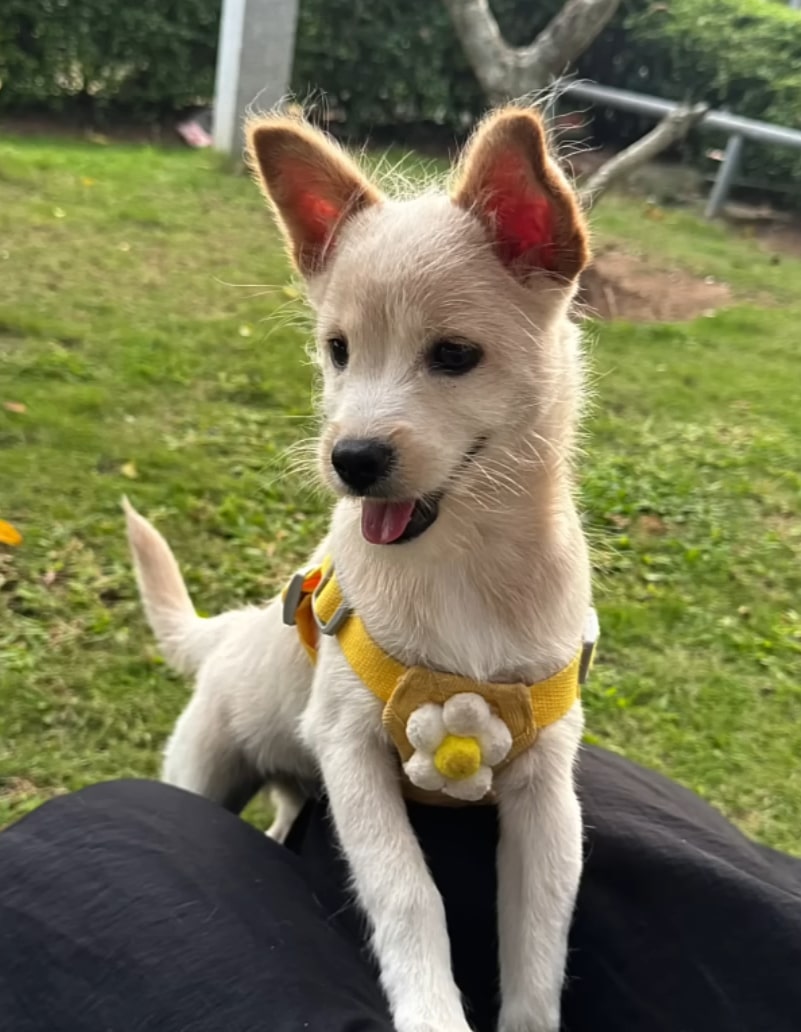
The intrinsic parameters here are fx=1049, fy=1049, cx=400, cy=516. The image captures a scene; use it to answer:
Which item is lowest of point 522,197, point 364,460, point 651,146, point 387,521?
point 651,146

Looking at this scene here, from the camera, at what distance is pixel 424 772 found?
71.0 inches

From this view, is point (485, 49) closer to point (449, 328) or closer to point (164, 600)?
point (164, 600)

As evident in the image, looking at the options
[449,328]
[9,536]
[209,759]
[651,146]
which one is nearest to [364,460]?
[449,328]

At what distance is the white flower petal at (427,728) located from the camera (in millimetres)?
1782

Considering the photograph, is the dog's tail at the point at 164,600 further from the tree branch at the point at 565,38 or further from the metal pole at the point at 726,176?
the metal pole at the point at 726,176

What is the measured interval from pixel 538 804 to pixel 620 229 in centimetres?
841

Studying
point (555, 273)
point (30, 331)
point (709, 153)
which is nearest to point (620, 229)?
point (709, 153)

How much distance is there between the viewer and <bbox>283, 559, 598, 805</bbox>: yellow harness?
1781mm

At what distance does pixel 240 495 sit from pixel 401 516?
2.64 metres

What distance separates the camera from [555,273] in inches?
70.2

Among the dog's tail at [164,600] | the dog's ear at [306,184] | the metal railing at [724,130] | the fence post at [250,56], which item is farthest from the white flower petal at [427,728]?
the metal railing at [724,130]

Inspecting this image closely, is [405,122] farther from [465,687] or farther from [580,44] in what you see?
[465,687]

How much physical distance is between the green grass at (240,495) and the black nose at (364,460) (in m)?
0.70

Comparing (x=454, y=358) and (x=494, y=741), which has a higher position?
(x=454, y=358)
